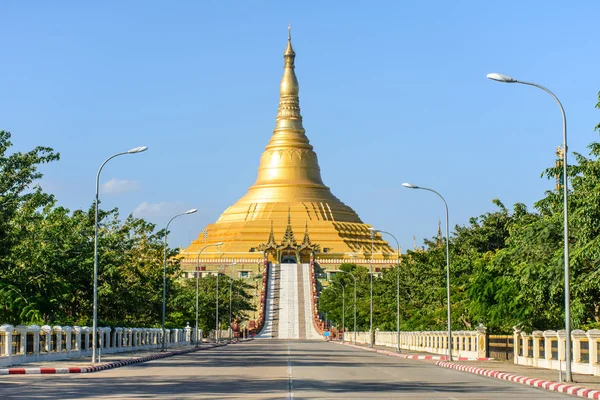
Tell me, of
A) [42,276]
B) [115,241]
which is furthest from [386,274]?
[42,276]

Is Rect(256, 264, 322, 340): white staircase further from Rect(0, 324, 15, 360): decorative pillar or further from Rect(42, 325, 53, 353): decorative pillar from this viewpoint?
Rect(0, 324, 15, 360): decorative pillar

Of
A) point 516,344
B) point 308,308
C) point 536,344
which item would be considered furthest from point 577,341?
point 308,308

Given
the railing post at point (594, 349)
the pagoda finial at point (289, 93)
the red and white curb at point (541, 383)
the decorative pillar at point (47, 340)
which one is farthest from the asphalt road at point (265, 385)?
the pagoda finial at point (289, 93)

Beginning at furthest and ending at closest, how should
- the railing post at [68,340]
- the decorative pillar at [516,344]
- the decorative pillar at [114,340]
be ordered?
1. the decorative pillar at [114,340]
2. the railing post at [68,340]
3. the decorative pillar at [516,344]

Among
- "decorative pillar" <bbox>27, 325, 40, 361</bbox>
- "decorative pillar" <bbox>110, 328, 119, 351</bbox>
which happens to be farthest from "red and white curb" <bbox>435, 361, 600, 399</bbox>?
"decorative pillar" <bbox>110, 328, 119, 351</bbox>

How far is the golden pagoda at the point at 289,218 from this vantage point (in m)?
125

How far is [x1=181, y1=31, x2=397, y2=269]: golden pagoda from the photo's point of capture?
125 meters

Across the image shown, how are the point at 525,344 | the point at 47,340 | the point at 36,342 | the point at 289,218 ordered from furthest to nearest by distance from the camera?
the point at 289,218 → the point at 525,344 → the point at 47,340 → the point at 36,342

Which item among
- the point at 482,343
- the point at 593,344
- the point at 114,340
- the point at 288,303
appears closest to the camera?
the point at 593,344

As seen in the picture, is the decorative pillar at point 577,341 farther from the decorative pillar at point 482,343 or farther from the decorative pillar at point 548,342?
the decorative pillar at point 482,343

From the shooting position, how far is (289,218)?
128 meters

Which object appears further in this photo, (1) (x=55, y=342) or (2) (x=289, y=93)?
(2) (x=289, y=93)

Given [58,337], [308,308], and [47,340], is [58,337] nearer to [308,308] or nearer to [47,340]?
[47,340]

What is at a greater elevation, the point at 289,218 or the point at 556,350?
the point at 289,218
